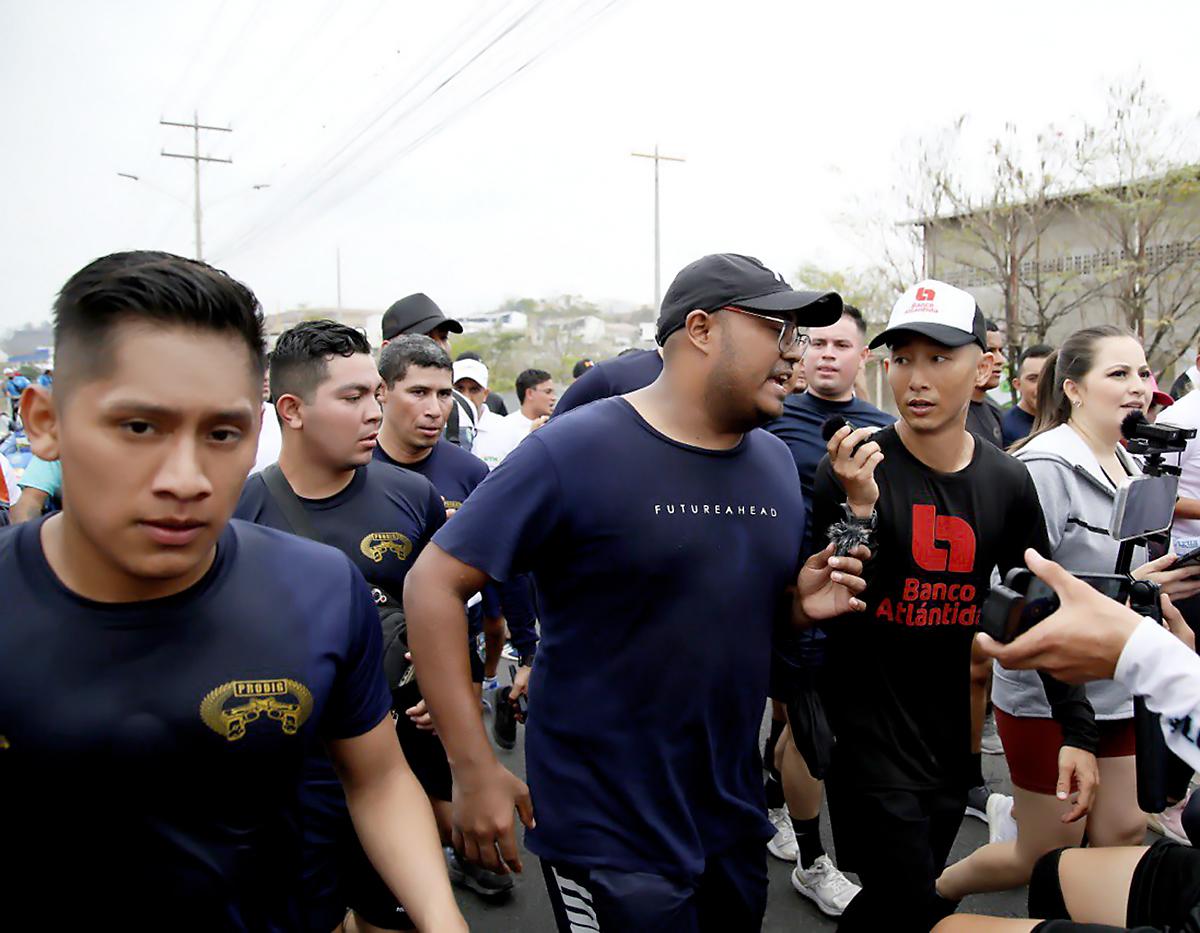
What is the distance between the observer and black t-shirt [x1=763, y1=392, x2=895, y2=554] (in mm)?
3957

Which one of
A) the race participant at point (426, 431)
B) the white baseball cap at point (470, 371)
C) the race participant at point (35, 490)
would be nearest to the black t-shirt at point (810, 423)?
the race participant at point (426, 431)

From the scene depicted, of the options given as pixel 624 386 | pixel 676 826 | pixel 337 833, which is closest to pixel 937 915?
pixel 676 826

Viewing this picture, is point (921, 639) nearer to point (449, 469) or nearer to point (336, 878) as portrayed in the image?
point (336, 878)

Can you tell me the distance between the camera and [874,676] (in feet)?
9.34

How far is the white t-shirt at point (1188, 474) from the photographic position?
4.62 metres

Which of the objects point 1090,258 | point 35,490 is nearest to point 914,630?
point 35,490

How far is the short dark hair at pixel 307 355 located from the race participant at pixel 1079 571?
2616 mm

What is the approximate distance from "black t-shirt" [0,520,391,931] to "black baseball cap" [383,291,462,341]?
4.03 m

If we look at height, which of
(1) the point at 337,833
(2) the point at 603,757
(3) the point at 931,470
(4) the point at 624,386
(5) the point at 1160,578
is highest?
(4) the point at 624,386

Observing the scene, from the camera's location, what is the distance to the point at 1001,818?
3820mm

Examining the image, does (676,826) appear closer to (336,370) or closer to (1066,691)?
(1066,691)

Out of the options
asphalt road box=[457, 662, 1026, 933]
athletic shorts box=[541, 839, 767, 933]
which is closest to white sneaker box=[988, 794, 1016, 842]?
asphalt road box=[457, 662, 1026, 933]

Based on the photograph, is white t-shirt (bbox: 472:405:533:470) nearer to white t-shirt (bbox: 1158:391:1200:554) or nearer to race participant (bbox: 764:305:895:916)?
race participant (bbox: 764:305:895:916)

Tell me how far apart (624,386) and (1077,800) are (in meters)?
2.31
